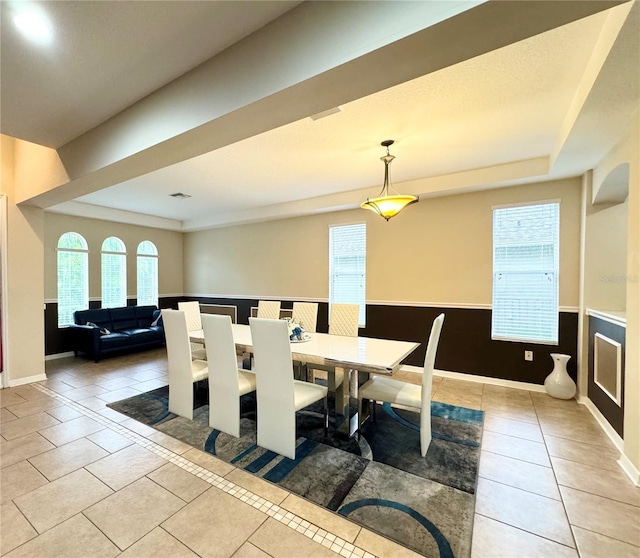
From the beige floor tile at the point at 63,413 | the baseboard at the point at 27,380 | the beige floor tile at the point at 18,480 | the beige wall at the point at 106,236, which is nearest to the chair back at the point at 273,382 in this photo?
the beige floor tile at the point at 18,480

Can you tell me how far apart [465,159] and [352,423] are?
3185 mm

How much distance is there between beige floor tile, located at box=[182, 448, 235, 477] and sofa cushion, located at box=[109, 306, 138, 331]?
459 centimetres

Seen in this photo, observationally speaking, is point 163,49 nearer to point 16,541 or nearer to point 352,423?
point 16,541

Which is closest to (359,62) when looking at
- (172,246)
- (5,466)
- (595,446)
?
(595,446)

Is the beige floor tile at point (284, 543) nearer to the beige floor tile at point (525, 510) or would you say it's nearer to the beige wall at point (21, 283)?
Result: the beige floor tile at point (525, 510)

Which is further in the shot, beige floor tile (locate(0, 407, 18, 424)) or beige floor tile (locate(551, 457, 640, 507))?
beige floor tile (locate(0, 407, 18, 424))

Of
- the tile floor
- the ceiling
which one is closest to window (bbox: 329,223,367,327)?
the ceiling

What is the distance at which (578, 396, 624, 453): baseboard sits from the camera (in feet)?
8.23

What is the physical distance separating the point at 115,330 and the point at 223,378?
4.47 m

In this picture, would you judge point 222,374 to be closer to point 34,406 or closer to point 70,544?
point 70,544

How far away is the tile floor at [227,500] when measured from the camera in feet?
5.32

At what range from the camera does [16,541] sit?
1647mm

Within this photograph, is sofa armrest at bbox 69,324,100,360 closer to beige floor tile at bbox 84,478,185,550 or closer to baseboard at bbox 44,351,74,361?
baseboard at bbox 44,351,74,361

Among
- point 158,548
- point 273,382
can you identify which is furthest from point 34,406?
point 273,382
